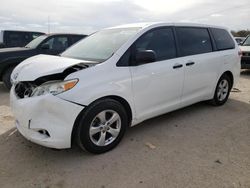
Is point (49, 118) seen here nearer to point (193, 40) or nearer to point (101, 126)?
point (101, 126)

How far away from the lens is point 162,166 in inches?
112

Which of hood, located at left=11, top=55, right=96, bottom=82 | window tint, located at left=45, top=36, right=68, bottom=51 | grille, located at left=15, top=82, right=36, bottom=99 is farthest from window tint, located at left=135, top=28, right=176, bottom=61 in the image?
window tint, located at left=45, top=36, right=68, bottom=51

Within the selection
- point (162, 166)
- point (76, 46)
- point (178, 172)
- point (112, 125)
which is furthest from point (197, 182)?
A: point (76, 46)

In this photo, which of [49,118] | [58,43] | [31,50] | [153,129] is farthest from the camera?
[58,43]

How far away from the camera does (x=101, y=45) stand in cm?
361

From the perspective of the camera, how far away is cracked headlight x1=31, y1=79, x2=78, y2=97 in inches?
106

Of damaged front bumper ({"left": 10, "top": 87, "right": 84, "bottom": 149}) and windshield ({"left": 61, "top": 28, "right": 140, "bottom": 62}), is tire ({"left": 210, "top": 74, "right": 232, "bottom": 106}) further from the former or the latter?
damaged front bumper ({"left": 10, "top": 87, "right": 84, "bottom": 149})

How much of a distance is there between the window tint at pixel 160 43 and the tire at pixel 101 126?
0.97 metres

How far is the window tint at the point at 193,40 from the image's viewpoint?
3980mm

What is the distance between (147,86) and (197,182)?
141cm

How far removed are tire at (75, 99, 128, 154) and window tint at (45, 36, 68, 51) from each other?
16.1 ft

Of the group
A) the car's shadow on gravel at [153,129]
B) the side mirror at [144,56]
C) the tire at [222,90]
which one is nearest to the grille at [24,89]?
the car's shadow on gravel at [153,129]

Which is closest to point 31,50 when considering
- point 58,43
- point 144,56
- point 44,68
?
point 58,43

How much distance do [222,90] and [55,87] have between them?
3621mm
